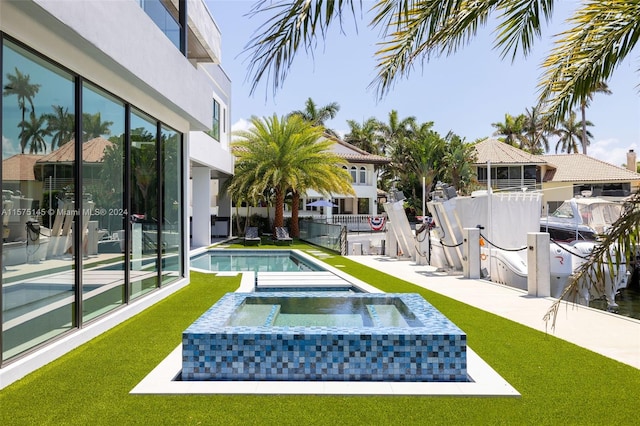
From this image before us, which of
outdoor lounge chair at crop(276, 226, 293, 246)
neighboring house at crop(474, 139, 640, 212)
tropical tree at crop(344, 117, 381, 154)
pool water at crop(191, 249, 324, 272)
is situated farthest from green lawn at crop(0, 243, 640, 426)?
tropical tree at crop(344, 117, 381, 154)

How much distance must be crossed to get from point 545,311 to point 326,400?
5637mm

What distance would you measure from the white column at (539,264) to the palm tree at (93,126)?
824cm

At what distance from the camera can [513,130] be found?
5853 centimetres

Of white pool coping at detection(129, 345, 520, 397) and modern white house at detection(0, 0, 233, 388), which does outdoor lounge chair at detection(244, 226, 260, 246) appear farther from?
white pool coping at detection(129, 345, 520, 397)

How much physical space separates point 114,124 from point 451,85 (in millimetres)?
5093

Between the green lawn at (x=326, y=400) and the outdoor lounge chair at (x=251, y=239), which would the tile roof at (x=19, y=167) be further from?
the outdoor lounge chair at (x=251, y=239)

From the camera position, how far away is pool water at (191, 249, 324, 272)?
56.5ft

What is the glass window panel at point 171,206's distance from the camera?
1031cm

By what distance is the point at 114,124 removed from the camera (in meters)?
7.65

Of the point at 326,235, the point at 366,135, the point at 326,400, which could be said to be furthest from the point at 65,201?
the point at 366,135

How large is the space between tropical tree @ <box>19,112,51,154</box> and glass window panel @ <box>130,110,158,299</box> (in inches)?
111

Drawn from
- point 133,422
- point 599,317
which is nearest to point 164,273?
point 133,422

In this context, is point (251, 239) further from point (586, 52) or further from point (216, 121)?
point (586, 52)

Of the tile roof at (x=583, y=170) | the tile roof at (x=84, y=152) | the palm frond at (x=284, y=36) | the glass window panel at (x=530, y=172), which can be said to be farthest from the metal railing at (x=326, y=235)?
the tile roof at (x=583, y=170)
